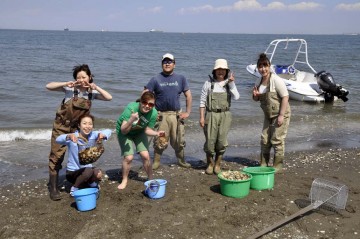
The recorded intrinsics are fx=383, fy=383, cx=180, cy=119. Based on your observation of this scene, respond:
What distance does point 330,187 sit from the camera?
18.0 ft

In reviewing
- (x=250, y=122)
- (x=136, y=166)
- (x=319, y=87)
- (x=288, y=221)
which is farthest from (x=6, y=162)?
(x=319, y=87)

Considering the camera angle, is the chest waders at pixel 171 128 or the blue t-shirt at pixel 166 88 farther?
the chest waders at pixel 171 128

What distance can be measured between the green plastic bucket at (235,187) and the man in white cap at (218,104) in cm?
104

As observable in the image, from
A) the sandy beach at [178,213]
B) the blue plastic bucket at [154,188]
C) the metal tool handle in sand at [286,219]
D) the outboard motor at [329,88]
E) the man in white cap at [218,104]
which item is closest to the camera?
the metal tool handle in sand at [286,219]

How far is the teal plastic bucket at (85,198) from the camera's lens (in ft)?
16.8

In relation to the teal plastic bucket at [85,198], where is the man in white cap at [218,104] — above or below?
above

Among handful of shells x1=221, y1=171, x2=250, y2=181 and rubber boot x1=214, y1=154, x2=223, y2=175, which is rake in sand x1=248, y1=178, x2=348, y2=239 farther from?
rubber boot x1=214, y1=154, x2=223, y2=175

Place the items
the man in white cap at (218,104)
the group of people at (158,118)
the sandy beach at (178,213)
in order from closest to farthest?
the sandy beach at (178,213) < the group of people at (158,118) < the man in white cap at (218,104)

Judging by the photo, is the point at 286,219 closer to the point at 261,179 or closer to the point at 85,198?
the point at 261,179

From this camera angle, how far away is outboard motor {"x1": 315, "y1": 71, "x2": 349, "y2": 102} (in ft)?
54.6

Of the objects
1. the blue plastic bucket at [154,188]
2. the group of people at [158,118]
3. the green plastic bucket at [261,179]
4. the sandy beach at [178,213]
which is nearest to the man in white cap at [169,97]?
the group of people at [158,118]

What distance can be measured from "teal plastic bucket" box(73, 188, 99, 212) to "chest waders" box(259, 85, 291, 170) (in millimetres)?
3278

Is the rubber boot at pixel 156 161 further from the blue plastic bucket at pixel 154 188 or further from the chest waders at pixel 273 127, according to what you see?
the chest waders at pixel 273 127

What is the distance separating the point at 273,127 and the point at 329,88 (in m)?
11.0
